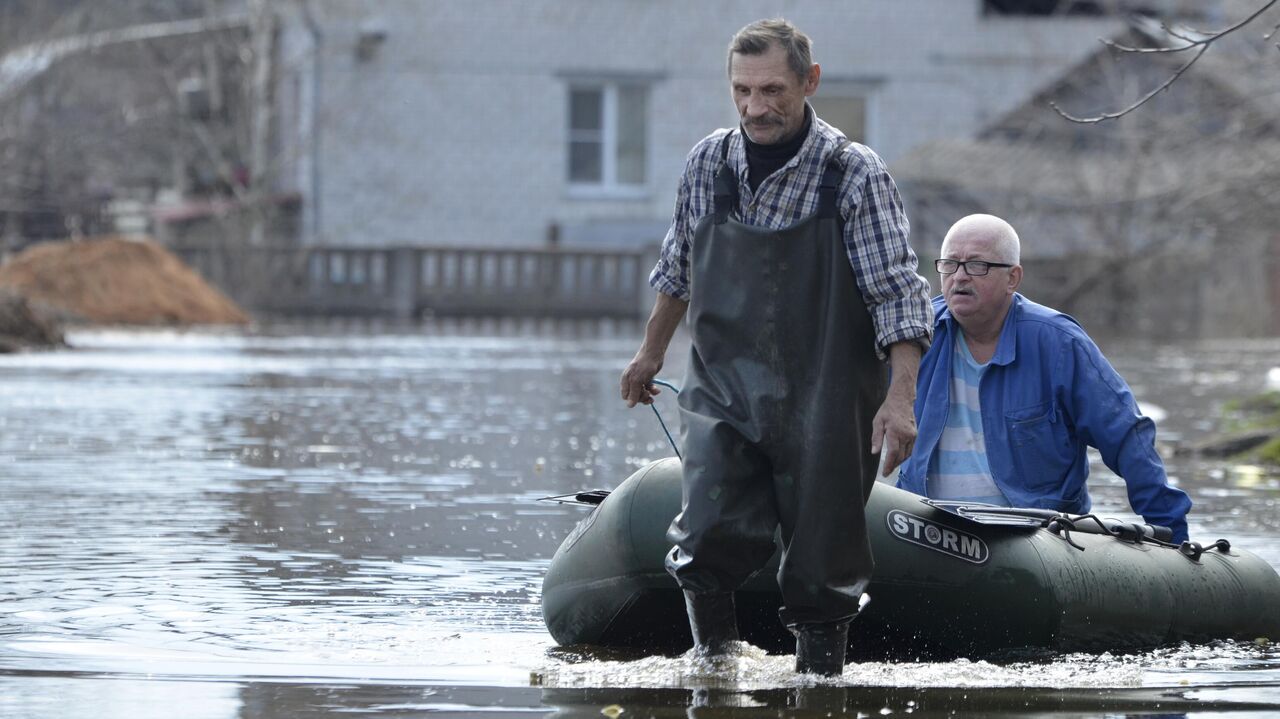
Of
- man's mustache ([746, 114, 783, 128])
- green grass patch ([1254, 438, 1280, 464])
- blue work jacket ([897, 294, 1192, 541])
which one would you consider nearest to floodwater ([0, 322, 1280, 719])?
green grass patch ([1254, 438, 1280, 464])

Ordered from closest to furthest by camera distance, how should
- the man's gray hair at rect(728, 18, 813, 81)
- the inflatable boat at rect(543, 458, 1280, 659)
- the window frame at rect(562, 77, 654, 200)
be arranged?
the man's gray hair at rect(728, 18, 813, 81), the inflatable boat at rect(543, 458, 1280, 659), the window frame at rect(562, 77, 654, 200)

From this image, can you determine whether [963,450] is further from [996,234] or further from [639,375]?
[639,375]

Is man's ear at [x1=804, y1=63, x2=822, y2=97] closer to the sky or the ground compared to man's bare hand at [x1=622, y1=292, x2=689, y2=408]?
closer to the sky

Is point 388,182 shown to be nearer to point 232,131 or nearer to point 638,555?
point 232,131

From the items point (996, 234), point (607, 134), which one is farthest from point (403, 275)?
point (996, 234)

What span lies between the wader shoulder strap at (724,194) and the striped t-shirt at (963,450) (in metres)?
1.57

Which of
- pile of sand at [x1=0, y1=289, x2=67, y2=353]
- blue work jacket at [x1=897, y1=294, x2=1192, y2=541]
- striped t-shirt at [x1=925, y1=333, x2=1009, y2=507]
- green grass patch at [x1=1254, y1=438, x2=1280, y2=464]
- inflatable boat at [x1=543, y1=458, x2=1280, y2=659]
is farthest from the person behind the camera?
pile of sand at [x1=0, y1=289, x2=67, y2=353]

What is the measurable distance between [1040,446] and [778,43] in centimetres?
188

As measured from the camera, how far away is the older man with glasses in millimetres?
6887

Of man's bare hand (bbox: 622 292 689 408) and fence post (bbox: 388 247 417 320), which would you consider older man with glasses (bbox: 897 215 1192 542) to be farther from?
fence post (bbox: 388 247 417 320)

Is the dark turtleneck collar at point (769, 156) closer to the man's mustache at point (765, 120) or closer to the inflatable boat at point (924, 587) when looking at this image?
the man's mustache at point (765, 120)

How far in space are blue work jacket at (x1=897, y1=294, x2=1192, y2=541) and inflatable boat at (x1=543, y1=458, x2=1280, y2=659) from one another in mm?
270

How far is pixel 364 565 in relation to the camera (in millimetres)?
8250

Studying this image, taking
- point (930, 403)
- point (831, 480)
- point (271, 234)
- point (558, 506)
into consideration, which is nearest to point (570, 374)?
point (558, 506)
